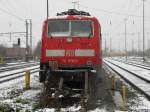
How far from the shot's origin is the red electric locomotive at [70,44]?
18.1 m

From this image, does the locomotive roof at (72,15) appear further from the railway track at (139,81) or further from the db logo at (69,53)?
the railway track at (139,81)

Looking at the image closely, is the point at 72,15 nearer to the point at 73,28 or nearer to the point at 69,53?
the point at 73,28

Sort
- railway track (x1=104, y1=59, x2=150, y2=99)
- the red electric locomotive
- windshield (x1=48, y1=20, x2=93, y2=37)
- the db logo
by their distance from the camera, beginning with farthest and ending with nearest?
1. railway track (x1=104, y1=59, x2=150, y2=99)
2. windshield (x1=48, y1=20, x2=93, y2=37)
3. the db logo
4. the red electric locomotive

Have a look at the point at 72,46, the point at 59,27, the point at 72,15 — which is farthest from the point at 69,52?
the point at 72,15

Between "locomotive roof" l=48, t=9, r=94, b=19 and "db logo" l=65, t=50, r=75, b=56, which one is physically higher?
"locomotive roof" l=48, t=9, r=94, b=19

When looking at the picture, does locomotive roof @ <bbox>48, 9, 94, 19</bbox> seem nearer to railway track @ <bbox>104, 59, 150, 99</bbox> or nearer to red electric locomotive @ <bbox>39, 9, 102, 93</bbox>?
red electric locomotive @ <bbox>39, 9, 102, 93</bbox>

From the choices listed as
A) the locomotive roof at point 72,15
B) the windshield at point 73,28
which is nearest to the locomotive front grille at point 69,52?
the windshield at point 73,28

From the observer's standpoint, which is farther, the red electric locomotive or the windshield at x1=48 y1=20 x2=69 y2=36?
the windshield at x1=48 y1=20 x2=69 y2=36

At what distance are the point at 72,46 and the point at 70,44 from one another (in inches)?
5.0

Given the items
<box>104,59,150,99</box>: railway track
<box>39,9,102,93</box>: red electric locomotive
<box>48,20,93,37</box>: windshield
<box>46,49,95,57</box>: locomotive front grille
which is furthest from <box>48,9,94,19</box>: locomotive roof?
<box>104,59,150,99</box>: railway track

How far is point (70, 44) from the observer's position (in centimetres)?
1828

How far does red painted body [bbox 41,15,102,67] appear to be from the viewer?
59.4 feet

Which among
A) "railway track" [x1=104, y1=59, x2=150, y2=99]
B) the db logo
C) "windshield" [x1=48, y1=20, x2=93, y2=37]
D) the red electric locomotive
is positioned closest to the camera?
the red electric locomotive

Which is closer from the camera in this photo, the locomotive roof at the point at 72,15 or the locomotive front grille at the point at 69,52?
the locomotive front grille at the point at 69,52
